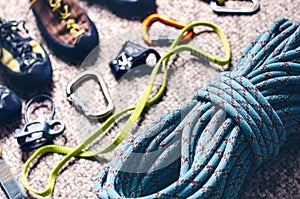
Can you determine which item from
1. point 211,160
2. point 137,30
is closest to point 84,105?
point 137,30

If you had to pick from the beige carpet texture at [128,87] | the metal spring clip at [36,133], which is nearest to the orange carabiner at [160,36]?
the beige carpet texture at [128,87]

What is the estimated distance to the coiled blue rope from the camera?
0.82m

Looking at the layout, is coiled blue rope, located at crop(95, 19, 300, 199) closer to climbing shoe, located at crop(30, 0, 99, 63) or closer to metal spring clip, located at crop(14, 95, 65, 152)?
metal spring clip, located at crop(14, 95, 65, 152)

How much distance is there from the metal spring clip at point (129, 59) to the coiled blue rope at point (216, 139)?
0.23 meters

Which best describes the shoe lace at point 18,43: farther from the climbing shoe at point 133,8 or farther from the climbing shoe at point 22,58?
the climbing shoe at point 133,8

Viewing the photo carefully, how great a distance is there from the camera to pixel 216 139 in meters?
0.84

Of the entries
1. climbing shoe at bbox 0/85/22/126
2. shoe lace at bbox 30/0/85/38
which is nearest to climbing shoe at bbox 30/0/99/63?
shoe lace at bbox 30/0/85/38

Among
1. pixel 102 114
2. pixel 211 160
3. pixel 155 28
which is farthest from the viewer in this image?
pixel 155 28

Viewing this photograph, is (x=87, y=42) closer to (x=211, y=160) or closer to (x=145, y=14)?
(x=145, y=14)

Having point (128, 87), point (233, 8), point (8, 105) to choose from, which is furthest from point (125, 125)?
point (233, 8)

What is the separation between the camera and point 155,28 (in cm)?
117

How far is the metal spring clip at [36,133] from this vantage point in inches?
40.7

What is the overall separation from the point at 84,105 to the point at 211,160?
34 cm

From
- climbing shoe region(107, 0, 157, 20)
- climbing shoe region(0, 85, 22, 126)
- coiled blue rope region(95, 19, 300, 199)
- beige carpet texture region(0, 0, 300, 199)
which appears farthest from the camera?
climbing shoe region(107, 0, 157, 20)
